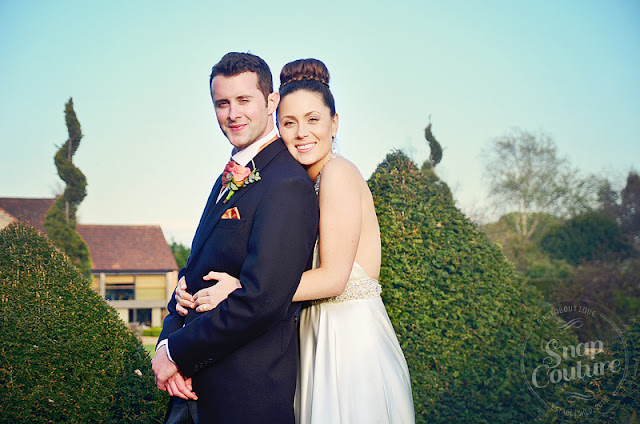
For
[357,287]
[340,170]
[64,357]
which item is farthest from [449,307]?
[64,357]

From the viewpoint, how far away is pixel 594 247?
25.9 metres

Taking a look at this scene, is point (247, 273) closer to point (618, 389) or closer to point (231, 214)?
point (231, 214)

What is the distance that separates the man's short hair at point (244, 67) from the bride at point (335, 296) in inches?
10.4

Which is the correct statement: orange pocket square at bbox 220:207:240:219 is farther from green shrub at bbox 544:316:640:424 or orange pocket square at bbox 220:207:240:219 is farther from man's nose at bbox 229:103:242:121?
green shrub at bbox 544:316:640:424

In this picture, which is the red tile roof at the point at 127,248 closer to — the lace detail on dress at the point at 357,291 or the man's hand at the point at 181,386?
the lace detail on dress at the point at 357,291

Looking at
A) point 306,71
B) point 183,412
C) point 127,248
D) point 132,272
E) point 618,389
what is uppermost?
→ point 127,248

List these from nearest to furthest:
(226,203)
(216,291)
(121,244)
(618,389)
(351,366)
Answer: (216,291), (226,203), (351,366), (618,389), (121,244)

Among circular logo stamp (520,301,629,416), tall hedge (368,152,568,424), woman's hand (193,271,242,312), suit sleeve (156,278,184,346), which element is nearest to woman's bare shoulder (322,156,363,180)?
woman's hand (193,271,242,312)

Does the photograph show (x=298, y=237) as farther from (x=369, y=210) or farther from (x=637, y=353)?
(x=637, y=353)

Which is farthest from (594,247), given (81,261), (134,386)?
(134,386)

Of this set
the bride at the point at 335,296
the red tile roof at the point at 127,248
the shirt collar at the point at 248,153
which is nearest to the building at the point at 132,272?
the red tile roof at the point at 127,248

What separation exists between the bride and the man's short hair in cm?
26

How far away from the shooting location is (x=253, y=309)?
2.41m

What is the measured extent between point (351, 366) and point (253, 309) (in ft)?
2.44
